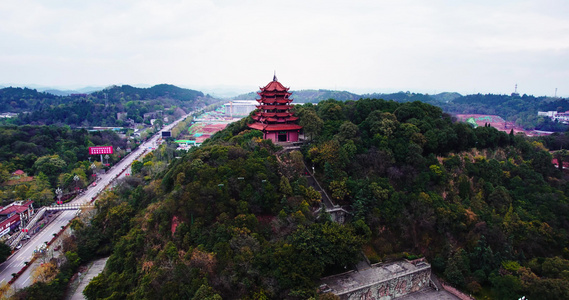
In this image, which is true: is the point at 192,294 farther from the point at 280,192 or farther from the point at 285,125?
the point at 285,125

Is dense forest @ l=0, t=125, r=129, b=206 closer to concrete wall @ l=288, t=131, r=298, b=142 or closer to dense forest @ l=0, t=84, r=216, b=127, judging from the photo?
concrete wall @ l=288, t=131, r=298, b=142

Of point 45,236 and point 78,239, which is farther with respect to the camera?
point 45,236

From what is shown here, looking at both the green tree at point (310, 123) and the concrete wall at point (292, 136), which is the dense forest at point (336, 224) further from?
the concrete wall at point (292, 136)

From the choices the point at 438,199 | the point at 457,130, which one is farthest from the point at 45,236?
the point at 457,130

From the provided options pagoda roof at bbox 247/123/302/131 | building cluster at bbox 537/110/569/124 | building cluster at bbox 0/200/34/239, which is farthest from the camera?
building cluster at bbox 537/110/569/124

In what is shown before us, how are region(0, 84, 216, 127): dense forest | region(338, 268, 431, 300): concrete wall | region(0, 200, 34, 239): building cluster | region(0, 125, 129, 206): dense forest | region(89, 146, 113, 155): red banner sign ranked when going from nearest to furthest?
region(338, 268, 431, 300): concrete wall
region(0, 200, 34, 239): building cluster
region(0, 125, 129, 206): dense forest
region(89, 146, 113, 155): red banner sign
region(0, 84, 216, 127): dense forest

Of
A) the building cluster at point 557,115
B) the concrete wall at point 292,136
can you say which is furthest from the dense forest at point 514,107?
the concrete wall at point 292,136

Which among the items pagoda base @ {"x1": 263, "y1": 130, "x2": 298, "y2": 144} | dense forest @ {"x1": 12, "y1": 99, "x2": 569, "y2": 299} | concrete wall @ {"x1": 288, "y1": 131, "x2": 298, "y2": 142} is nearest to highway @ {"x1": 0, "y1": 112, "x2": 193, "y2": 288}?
dense forest @ {"x1": 12, "y1": 99, "x2": 569, "y2": 299}

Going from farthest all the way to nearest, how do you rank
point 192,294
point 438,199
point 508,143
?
point 508,143, point 438,199, point 192,294
